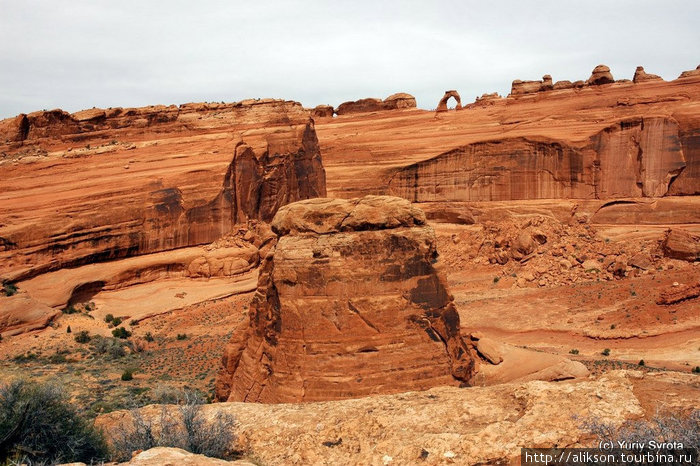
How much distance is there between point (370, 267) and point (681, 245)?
73.0 feet

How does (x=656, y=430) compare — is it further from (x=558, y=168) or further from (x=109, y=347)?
(x=558, y=168)

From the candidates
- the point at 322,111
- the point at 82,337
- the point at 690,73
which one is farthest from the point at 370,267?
the point at 322,111

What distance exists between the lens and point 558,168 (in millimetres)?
35062

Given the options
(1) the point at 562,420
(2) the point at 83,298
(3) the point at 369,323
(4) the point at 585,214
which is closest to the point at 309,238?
(3) the point at 369,323

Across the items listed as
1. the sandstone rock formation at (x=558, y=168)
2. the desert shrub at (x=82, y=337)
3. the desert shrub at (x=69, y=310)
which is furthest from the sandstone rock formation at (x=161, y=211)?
the sandstone rock formation at (x=558, y=168)

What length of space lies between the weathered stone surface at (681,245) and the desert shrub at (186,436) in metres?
25.9

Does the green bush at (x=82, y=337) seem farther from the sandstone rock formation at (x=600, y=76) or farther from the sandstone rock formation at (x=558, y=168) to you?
the sandstone rock formation at (x=600, y=76)

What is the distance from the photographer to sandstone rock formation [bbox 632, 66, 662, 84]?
36312 mm

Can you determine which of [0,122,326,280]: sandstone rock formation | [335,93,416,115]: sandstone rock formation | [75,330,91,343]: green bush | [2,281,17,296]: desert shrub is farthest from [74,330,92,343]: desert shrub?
[335,93,416,115]: sandstone rock formation

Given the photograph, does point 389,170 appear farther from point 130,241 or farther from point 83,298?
point 83,298

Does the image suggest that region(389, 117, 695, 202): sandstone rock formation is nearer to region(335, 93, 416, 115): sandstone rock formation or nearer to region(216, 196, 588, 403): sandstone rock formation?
region(335, 93, 416, 115): sandstone rock formation

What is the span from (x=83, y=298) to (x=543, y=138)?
2566 cm

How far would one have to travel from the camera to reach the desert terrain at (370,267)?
9383 mm

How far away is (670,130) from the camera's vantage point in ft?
107
